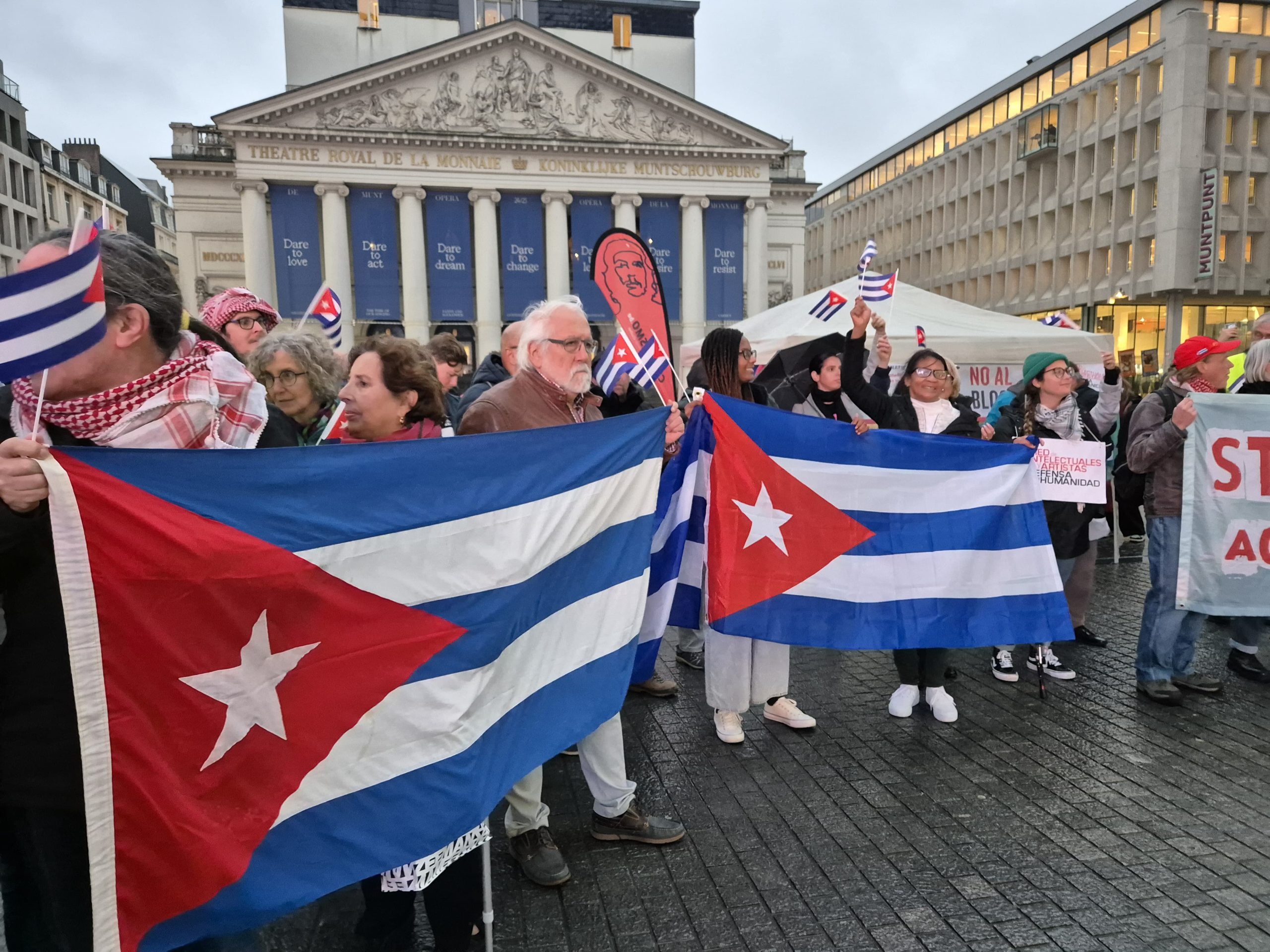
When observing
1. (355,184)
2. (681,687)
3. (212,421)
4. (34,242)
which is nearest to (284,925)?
(212,421)

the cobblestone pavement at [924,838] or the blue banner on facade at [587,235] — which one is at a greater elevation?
the blue banner on facade at [587,235]

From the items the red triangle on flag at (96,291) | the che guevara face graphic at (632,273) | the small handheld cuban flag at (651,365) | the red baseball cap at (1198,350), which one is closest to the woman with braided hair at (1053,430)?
the red baseball cap at (1198,350)

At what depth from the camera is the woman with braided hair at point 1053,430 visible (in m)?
5.24

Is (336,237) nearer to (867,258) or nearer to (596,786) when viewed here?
(867,258)

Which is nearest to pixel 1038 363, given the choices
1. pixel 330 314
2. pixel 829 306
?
pixel 829 306

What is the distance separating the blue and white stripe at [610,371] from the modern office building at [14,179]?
5921 cm

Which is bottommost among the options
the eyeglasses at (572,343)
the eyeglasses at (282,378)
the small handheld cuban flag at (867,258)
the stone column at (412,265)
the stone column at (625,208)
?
the eyeglasses at (282,378)

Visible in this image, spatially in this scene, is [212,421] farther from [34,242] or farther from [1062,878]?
[1062,878]

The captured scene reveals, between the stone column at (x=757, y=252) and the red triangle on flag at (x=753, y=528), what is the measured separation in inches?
1641

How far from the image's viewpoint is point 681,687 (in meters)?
5.35

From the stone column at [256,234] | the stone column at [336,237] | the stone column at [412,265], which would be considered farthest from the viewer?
the stone column at [412,265]

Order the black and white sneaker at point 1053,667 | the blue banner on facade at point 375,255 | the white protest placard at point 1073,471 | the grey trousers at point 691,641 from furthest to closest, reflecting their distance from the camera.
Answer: the blue banner on facade at point 375,255 < the grey trousers at point 691,641 < the black and white sneaker at point 1053,667 < the white protest placard at point 1073,471

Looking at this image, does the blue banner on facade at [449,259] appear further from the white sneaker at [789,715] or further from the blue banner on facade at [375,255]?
the white sneaker at [789,715]

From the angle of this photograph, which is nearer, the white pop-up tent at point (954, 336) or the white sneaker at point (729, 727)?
the white sneaker at point (729, 727)
